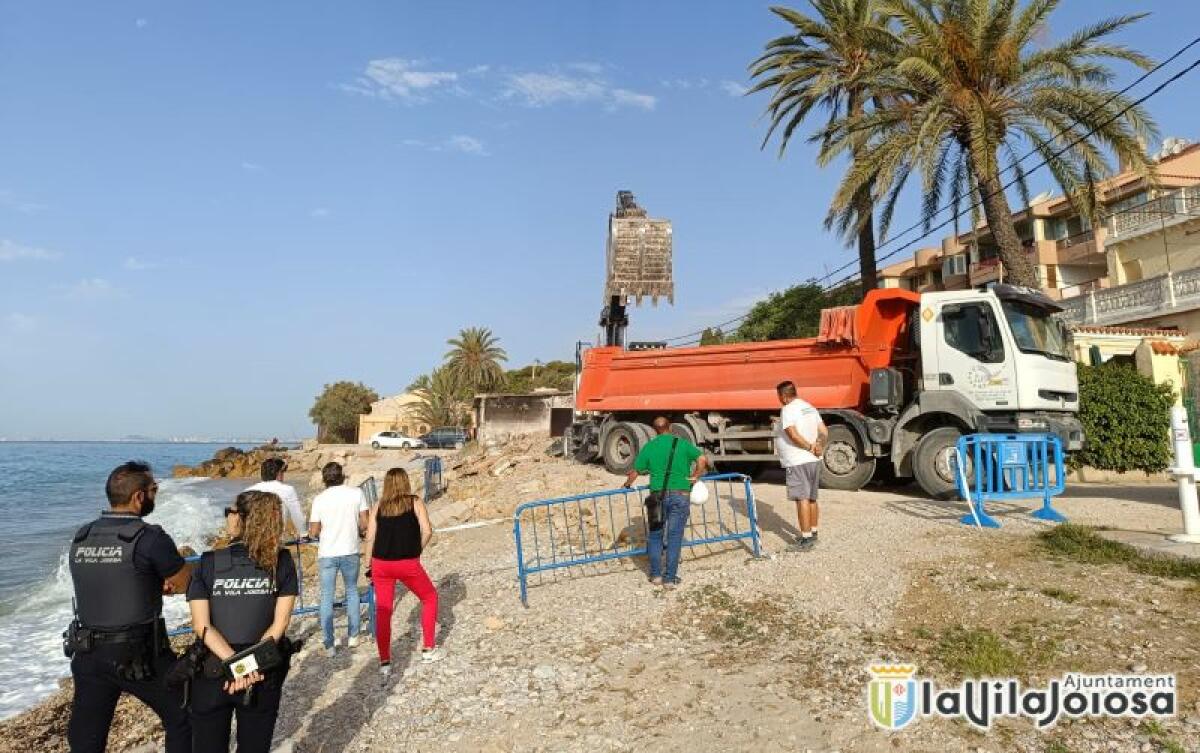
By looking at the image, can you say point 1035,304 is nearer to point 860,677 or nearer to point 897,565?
point 897,565

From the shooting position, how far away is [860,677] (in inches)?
182

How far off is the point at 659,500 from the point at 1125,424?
12.6m

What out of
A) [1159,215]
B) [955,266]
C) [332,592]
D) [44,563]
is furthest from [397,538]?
[955,266]

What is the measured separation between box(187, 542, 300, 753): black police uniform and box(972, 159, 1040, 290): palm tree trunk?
614 inches

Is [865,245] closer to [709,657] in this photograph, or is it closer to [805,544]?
[805,544]

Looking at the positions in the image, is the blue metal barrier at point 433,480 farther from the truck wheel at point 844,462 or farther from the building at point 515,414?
the truck wheel at point 844,462

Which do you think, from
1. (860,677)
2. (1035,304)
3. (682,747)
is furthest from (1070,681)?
(1035,304)

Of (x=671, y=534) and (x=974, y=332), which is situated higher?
(x=974, y=332)

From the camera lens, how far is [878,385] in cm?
1095

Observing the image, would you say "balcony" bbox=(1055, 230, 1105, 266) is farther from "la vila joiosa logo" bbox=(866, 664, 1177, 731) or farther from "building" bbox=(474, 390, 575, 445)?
"la vila joiosa logo" bbox=(866, 664, 1177, 731)

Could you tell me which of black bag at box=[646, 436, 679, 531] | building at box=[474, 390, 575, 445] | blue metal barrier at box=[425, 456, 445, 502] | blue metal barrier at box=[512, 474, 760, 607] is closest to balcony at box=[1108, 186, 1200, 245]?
blue metal barrier at box=[512, 474, 760, 607]

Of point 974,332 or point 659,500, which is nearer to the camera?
point 659,500

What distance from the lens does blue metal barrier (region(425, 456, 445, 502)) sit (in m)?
19.4

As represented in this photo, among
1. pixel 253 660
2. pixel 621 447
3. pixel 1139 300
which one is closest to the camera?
pixel 253 660
